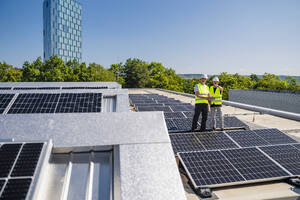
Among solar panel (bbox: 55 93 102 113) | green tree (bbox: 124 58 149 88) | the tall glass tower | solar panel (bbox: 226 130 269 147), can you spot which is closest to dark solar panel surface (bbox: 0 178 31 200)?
solar panel (bbox: 55 93 102 113)

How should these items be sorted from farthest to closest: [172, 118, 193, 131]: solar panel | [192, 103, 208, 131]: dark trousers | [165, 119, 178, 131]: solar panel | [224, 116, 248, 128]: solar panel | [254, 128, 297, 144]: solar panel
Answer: [224, 116, 248, 128]: solar panel, [172, 118, 193, 131]: solar panel, [165, 119, 178, 131]: solar panel, [192, 103, 208, 131]: dark trousers, [254, 128, 297, 144]: solar panel

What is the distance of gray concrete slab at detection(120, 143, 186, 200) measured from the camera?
2.61 metres

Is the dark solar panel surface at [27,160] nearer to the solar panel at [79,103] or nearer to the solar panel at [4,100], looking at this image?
the solar panel at [79,103]

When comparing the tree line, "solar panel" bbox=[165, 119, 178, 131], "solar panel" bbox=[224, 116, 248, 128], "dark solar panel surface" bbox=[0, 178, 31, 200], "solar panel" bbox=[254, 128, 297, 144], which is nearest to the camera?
"dark solar panel surface" bbox=[0, 178, 31, 200]

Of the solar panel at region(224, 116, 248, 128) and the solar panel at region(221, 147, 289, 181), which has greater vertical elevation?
the solar panel at region(224, 116, 248, 128)

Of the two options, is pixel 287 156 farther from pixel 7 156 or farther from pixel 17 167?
pixel 7 156

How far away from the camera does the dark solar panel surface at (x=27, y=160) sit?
2.57m

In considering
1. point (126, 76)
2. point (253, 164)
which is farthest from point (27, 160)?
point (126, 76)

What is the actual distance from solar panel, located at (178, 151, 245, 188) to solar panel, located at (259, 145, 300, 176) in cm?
146

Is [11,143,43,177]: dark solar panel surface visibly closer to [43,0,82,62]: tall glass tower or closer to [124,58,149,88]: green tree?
[124,58,149,88]: green tree

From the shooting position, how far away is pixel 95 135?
3381 millimetres

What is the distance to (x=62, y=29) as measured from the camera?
120312mm

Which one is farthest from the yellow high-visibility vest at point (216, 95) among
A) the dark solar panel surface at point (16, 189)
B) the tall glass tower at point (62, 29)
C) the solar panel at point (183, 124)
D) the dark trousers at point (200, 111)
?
the tall glass tower at point (62, 29)

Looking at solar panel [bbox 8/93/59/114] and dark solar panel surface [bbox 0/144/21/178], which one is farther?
solar panel [bbox 8/93/59/114]
